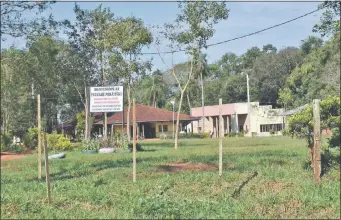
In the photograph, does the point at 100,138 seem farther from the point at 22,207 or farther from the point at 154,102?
the point at 154,102

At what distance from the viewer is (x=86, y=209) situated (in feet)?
28.1

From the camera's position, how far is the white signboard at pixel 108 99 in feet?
49.4

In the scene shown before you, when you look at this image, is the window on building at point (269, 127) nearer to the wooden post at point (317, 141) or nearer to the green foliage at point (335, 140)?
the green foliage at point (335, 140)

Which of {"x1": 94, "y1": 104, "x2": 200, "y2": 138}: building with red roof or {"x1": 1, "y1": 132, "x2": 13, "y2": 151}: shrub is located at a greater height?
{"x1": 94, "y1": 104, "x2": 200, "y2": 138}: building with red roof

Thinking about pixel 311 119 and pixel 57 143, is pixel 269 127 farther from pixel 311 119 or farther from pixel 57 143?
pixel 311 119

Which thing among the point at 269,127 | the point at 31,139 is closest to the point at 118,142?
the point at 31,139

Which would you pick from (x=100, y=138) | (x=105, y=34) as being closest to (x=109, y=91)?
(x=100, y=138)

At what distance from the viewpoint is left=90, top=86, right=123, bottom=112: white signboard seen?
15053 mm

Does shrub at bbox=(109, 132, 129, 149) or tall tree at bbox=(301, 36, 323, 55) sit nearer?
shrub at bbox=(109, 132, 129, 149)

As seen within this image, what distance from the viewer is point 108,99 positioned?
1552cm

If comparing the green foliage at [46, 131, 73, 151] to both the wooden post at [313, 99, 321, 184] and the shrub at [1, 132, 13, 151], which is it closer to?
the shrub at [1, 132, 13, 151]

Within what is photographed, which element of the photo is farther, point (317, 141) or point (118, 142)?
point (118, 142)

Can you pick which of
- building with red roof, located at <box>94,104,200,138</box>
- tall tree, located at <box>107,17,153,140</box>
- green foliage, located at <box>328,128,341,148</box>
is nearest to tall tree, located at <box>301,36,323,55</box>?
building with red roof, located at <box>94,104,200,138</box>

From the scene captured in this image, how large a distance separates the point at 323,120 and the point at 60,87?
41.5 meters
